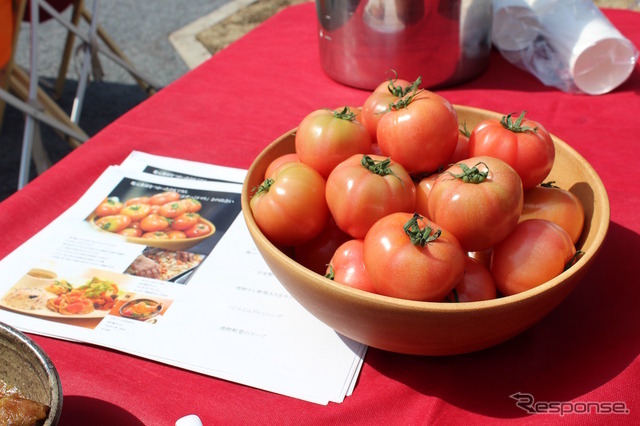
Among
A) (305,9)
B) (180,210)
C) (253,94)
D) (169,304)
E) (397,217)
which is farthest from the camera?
(305,9)

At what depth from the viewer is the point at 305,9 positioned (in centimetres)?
147

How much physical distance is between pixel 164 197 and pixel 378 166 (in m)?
0.41

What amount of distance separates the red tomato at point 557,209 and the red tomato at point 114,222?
51cm

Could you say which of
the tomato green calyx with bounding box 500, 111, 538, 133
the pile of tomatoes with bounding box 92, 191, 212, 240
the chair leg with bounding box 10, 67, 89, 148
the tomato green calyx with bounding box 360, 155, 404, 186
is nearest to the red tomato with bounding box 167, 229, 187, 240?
the pile of tomatoes with bounding box 92, 191, 212, 240

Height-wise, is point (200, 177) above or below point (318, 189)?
below

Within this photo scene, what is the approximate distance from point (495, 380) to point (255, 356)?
0.76 feet

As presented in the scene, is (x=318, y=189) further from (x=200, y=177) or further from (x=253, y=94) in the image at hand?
(x=253, y=94)

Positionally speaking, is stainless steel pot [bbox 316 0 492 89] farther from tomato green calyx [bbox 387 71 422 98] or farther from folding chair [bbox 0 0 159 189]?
folding chair [bbox 0 0 159 189]

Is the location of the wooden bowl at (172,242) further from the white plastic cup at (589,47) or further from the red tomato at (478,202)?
the white plastic cup at (589,47)

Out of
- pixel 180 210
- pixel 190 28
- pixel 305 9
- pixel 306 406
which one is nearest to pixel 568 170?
pixel 306 406

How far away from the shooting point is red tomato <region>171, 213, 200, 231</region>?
0.80 m

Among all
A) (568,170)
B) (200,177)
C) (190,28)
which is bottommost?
(190,28)

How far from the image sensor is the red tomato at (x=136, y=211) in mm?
826

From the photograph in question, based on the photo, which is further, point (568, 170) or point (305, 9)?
point (305, 9)
